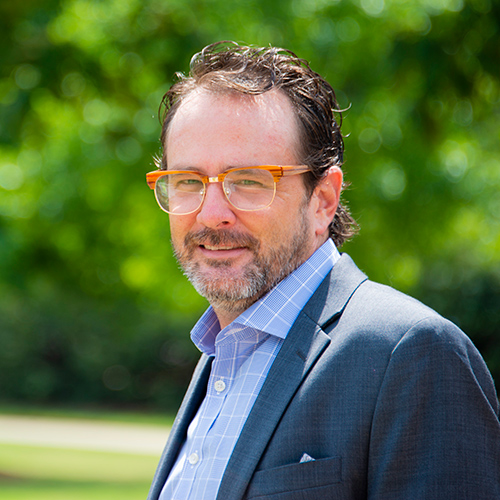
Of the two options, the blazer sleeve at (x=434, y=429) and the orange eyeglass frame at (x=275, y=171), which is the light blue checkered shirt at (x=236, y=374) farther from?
the blazer sleeve at (x=434, y=429)

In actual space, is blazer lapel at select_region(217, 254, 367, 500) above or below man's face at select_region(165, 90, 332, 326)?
below

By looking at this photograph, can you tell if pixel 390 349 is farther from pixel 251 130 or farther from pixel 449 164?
pixel 449 164

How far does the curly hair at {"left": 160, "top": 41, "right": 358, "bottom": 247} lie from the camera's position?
2.08 m

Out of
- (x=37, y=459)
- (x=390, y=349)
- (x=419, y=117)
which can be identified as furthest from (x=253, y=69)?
(x=37, y=459)

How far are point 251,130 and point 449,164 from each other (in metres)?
7.34

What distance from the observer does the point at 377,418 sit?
1.47 meters

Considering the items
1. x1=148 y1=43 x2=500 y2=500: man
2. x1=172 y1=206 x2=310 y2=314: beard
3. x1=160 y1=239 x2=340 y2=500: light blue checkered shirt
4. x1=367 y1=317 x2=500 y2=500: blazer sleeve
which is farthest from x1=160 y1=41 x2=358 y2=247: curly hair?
x1=367 y1=317 x2=500 y2=500: blazer sleeve

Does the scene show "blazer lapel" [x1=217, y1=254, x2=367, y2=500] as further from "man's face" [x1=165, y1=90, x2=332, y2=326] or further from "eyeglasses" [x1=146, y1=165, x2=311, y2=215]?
"eyeglasses" [x1=146, y1=165, x2=311, y2=215]

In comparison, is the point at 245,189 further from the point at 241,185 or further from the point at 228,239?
the point at 228,239

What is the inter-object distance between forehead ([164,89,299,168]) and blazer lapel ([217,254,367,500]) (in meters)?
0.44

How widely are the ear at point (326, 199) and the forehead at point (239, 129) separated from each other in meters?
0.16

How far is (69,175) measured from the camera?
891 centimetres

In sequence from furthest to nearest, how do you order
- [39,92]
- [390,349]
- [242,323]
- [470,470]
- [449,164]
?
1. [449,164]
2. [39,92]
3. [242,323]
4. [390,349]
5. [470,470]

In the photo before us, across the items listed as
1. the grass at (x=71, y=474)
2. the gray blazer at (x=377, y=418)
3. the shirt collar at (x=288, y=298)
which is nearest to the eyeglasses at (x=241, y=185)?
the shirt collar at (x=288, y=298)
